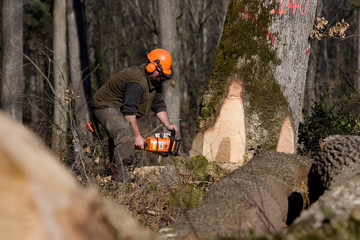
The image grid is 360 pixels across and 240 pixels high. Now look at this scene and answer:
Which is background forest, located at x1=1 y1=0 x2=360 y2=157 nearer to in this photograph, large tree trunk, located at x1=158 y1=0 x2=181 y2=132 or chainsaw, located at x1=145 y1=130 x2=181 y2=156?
large tree trunk, located at x1=158 y1=0 x2=181 y2=132

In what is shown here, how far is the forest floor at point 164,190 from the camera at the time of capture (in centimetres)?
437

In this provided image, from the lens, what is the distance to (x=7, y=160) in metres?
1.81

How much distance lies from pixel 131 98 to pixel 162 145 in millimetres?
717

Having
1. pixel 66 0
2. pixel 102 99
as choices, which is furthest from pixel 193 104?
pixel 102 99

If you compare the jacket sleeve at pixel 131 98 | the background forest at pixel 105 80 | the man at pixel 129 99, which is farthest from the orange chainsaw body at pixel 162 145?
the jacket sleeve at pixel 131 98

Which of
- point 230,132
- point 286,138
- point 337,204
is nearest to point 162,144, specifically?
point 230,132

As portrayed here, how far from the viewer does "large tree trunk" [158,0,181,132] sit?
1025 cm

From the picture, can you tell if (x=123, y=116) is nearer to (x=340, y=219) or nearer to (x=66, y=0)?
(x=340, y=219)

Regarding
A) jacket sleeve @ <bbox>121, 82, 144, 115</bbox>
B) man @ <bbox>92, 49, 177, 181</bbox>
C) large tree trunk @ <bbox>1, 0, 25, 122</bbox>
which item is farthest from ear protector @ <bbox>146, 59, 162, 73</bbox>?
large tree trunk @ <bbox>1, 0, 25, 122</bbox>

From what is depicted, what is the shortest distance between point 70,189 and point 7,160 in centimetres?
26

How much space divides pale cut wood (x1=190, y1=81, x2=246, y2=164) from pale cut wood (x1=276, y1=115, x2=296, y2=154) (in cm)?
46

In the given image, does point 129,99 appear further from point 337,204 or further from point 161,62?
point 337,204

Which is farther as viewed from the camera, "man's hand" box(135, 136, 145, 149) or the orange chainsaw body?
"man's hand" box(135, 136, 145, 149)

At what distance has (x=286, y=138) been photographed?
6.05 metres
